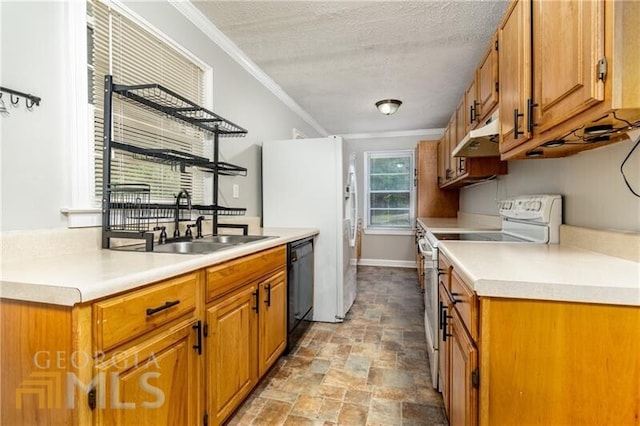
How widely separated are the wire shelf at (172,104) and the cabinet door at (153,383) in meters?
1.14

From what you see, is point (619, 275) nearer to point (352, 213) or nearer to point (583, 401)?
point (583, 401)

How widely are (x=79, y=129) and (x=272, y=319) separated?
56.2 inches

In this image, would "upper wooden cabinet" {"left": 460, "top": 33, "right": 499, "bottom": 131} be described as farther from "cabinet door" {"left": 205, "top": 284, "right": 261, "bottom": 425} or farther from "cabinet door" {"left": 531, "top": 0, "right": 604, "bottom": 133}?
"cabinet door" {"left": 205, "top": 284, "right": 261, "bottom": 425}

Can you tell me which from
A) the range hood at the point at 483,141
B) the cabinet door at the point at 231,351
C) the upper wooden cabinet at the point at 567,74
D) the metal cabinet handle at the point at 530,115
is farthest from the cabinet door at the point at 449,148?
the cabinet door at the point at 231,351

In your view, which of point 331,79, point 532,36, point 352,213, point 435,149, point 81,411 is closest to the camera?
point 81,411

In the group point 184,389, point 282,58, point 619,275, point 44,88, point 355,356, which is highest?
point 282,58

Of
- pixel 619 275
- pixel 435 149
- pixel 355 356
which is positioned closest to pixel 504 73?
pixel 619 275

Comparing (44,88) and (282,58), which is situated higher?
(282,58)

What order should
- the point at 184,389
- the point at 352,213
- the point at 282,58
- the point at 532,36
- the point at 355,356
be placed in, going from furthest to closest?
1. the point at 352,213
2. the point at 282,58
3. the point at 355,356
4. the point at 532,36
5. the point at 184,389

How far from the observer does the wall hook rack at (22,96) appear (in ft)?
3.85

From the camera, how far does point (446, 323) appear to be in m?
1.54

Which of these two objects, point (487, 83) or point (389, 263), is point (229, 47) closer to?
point (487, 83)

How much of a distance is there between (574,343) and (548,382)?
0.43 feet

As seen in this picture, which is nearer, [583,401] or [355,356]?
[583,401]
